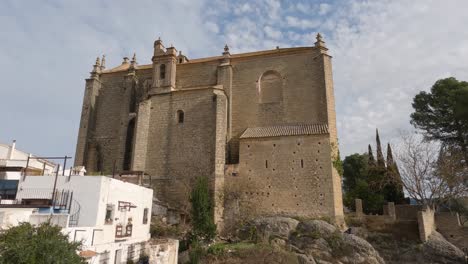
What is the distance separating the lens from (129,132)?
1135 inches

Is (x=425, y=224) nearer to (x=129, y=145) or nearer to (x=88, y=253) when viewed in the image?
(x=88, y=253)

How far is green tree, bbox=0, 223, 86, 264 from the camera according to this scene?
962 cm

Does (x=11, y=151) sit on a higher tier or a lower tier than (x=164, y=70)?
lower

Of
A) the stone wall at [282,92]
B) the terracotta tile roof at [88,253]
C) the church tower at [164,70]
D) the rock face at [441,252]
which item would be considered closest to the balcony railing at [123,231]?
the terracotta tile roof at [88,253]

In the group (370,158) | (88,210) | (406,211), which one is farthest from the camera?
(370,158)

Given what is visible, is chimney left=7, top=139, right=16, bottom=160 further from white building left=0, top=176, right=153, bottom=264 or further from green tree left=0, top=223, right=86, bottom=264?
green tree left=0, top=223, right=86, bottom=264

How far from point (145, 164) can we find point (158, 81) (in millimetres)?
7127

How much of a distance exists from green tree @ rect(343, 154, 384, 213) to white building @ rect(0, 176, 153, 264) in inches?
750

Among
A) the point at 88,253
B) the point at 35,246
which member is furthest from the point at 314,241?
the point at 35,246

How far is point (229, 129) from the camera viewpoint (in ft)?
86.8

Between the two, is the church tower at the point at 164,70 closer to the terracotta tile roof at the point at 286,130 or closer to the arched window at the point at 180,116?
the arched window at the point at 180,116

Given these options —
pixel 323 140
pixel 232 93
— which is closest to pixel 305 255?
pixel 323 140

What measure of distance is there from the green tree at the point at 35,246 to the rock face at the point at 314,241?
12.2 m

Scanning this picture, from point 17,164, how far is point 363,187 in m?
26.1
